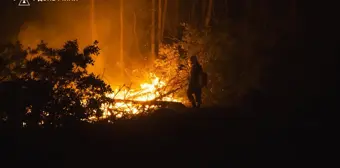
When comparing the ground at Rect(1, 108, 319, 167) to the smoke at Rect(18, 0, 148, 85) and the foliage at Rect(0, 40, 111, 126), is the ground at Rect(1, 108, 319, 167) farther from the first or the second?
the smoke at Rect(18, 0, 148, 85)

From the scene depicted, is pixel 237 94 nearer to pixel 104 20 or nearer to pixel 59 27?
pixel 104 20

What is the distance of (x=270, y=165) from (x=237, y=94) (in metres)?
8.46

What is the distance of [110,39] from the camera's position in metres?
24.1

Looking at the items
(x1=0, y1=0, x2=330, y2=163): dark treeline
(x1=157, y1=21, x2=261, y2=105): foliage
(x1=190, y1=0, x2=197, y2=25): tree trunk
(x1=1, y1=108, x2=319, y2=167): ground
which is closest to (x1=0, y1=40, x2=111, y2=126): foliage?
(x1=0, y1=0, x2=330, y2=163): dark treeline

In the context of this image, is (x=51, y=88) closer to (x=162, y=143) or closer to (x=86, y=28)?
(x=162, y=143)

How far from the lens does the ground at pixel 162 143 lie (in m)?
8.45

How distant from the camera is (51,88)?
32.9 feet

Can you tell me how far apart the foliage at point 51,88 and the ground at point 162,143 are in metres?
0.73

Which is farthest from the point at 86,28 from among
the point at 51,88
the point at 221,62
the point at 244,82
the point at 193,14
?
the point at 51,88

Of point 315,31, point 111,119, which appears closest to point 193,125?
point 111,119

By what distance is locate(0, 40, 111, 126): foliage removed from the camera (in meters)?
9.64

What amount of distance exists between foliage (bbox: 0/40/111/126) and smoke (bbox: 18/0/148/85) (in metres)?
12.5

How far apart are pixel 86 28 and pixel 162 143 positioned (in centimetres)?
1545

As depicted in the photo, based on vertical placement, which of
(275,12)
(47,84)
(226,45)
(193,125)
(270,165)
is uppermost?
(275,12)
